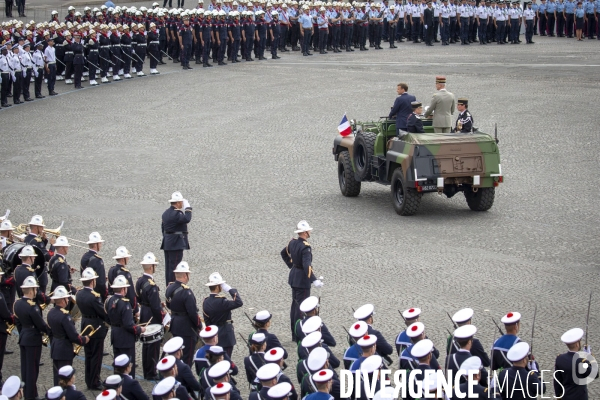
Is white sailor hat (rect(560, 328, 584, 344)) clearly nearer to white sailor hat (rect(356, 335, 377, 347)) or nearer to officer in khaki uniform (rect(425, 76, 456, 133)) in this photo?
white sailor hat (rect(356, 335, 377, 347))

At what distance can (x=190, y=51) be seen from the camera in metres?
34.8

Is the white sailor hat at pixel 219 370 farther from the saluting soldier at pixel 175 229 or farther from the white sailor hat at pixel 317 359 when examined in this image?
the saluting soldier at pixel 175 229

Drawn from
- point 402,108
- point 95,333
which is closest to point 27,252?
point 95,333

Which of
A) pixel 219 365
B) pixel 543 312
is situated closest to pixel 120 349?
pixel 219 365

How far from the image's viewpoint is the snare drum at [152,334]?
10.5 metres

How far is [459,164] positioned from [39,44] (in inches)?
688

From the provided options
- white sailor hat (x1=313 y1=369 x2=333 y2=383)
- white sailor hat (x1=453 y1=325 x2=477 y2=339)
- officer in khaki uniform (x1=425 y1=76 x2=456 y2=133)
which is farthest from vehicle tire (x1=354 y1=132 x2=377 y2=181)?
white sailor hat (x1=313 y1=369 x2=333 y2=383)

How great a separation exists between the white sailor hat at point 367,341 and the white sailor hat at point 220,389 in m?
1.35

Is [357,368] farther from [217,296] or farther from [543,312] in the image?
[543,312]

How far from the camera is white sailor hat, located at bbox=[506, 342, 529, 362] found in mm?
8242

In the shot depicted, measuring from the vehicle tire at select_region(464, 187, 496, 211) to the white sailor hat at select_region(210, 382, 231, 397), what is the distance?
951cm

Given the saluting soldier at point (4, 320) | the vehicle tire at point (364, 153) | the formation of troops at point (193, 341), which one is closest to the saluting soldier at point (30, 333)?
the formation of troops at point (193, 341)

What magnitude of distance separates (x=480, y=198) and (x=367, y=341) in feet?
27.9

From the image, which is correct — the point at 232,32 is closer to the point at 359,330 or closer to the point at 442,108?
the point at 442,108
